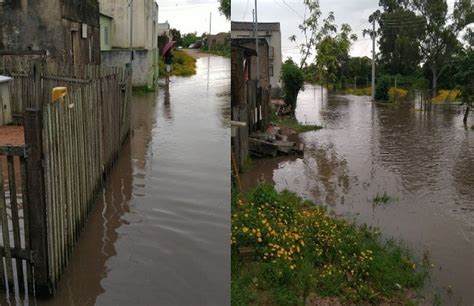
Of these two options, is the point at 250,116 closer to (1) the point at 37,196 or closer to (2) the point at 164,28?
(1) the point at 37,196

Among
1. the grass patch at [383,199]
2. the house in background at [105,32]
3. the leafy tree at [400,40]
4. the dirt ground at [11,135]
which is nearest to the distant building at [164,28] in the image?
the leafy tree at [400,40]

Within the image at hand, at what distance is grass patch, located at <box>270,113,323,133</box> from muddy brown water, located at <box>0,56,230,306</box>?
6570mm

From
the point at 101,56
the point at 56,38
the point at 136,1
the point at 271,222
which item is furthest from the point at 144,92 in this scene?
the point at 271,222

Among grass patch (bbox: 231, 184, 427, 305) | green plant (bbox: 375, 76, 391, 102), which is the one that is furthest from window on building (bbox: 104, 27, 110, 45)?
green plant (bbox: 375, 76, 391, 102)

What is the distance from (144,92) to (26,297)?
13706 mm

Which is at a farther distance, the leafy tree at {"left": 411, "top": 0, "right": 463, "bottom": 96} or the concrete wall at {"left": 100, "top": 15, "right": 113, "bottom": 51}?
the leafy tree at {"left": 411, "top": 0, "right": 463, "bottom": 96}

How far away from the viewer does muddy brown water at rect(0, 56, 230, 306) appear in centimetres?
336

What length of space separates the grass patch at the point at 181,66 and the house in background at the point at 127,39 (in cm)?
616

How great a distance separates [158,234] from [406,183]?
4896mm

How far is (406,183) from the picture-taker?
8.06 meters

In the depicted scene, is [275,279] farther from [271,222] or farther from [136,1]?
[136,1]

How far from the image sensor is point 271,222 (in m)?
4.24

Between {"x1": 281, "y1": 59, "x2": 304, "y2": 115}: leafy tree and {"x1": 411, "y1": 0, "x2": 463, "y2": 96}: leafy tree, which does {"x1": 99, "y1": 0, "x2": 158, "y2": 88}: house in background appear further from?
{"x1": 411, "y1": 0, "x2": 463, "y2": 96}: leafy tree

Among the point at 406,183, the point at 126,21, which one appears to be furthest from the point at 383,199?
the point at 126,21
